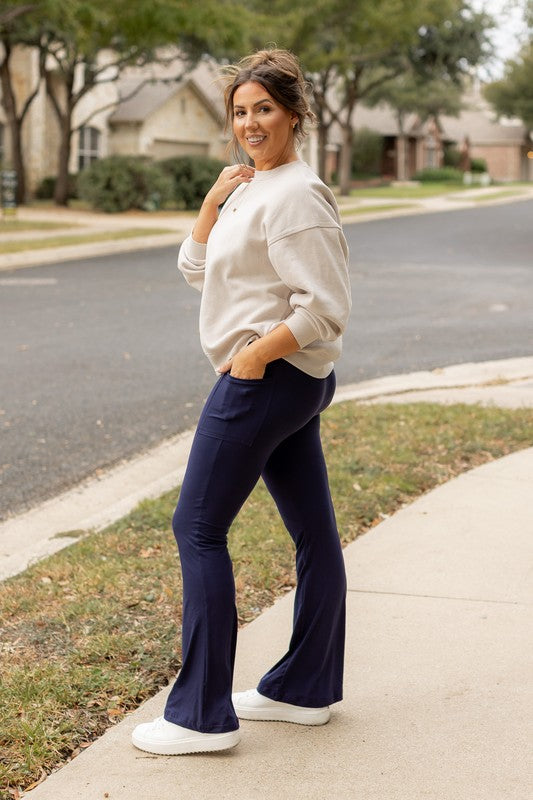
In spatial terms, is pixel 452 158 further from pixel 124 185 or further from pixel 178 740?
pixel 178 740

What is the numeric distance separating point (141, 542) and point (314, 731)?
6.62 ft

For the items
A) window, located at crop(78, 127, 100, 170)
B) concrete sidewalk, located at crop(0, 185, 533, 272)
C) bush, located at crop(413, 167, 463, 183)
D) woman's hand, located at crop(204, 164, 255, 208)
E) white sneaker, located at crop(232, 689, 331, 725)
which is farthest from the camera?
bush, located at crop(413, 167, 463, 183)

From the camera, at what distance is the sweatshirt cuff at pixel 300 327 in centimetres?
293

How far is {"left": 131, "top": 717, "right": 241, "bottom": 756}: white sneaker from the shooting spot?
123 inches

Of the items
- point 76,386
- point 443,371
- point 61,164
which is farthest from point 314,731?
point 61,164

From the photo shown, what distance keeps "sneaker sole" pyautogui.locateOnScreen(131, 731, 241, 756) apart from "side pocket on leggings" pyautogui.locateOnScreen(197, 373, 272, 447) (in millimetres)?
823

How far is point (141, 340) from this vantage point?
36.7 feet

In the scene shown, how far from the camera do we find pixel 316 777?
305 cm

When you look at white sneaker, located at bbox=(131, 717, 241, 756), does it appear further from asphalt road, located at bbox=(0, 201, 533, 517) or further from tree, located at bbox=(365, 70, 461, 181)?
tree, located at bbox=(365, 70, 461, 181)

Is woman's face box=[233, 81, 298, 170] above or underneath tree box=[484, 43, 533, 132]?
underneath

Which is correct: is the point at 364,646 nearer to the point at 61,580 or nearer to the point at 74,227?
the point at 61,580

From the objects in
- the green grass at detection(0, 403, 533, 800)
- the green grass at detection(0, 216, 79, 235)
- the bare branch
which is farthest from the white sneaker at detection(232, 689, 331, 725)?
the bare branch

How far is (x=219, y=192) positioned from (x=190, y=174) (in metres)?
30.6

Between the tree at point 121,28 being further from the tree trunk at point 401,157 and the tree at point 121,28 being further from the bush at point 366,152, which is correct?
the tree trunk at point 401,157
